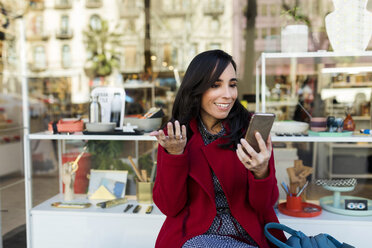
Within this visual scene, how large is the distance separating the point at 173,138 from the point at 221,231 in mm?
523

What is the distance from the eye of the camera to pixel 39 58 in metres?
7.69

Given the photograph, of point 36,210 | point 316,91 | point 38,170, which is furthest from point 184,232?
point 38,170

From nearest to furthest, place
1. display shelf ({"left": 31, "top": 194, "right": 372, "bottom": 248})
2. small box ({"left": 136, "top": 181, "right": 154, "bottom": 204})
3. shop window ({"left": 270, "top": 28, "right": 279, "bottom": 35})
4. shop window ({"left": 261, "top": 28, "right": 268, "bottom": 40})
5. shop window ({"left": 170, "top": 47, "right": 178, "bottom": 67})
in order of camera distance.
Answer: display shelf ({"left": 31, "top": 194, "right": 372, "bottom": 248}) → small box ({"left": 136, "top": 181, "right": 154, "bottom": 204}) → shop window ({"left": 270, "top": 28, "right": 279, "bottom": 35}) → shop window ({"left": 261, "top": 28, "right": 268, "bottom": 40}) → shop window ({"left": 170, "top": 47, "right": 178, "bottom": 67})

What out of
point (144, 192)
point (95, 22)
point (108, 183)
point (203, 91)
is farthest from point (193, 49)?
point (203, 91)

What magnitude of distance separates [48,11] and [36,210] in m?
6.49

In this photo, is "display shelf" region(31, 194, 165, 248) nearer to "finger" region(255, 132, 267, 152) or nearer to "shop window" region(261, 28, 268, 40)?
"finger" region(255, 132, 267, 152)

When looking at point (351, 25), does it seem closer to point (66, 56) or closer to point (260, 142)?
point (260, 142)

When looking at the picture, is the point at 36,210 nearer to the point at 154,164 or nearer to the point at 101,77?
the point at 154,164

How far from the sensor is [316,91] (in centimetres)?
522

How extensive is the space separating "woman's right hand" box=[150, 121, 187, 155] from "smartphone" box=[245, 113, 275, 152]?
0.80ft

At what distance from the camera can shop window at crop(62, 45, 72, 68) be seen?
7.67 m

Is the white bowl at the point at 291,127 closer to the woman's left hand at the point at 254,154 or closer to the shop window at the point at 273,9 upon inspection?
the woman's left hand at the point at 254,154

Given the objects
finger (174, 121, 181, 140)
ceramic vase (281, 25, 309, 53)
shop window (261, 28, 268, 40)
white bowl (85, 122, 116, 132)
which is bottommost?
white bowl (85, 122, 116, 132)

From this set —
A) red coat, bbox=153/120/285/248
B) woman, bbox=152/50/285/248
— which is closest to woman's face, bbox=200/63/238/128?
woman, bbox=152/50/285/248
